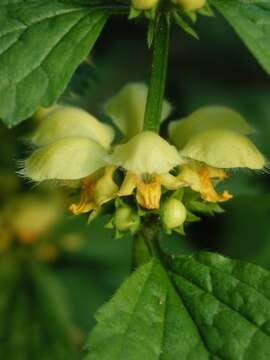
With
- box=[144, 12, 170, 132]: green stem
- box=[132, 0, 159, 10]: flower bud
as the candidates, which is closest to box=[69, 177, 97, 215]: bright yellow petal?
box=[144, 12, 170, 132]: green stem

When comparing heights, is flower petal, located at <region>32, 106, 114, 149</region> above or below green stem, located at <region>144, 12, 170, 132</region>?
below

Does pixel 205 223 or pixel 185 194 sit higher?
pixel 185 194

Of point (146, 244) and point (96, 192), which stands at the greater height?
point (96, 192)

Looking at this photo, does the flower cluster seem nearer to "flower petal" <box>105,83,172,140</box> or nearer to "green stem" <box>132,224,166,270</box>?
"green stem" <box>132,224,166,270</box>

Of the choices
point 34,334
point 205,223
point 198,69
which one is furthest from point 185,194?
point 198,69

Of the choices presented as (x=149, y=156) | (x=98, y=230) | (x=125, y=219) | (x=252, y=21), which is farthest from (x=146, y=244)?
(x=98, y=230)

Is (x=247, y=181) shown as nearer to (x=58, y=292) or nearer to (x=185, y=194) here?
(x=58, y=292)

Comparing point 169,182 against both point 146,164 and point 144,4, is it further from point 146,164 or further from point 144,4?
point 144,4
